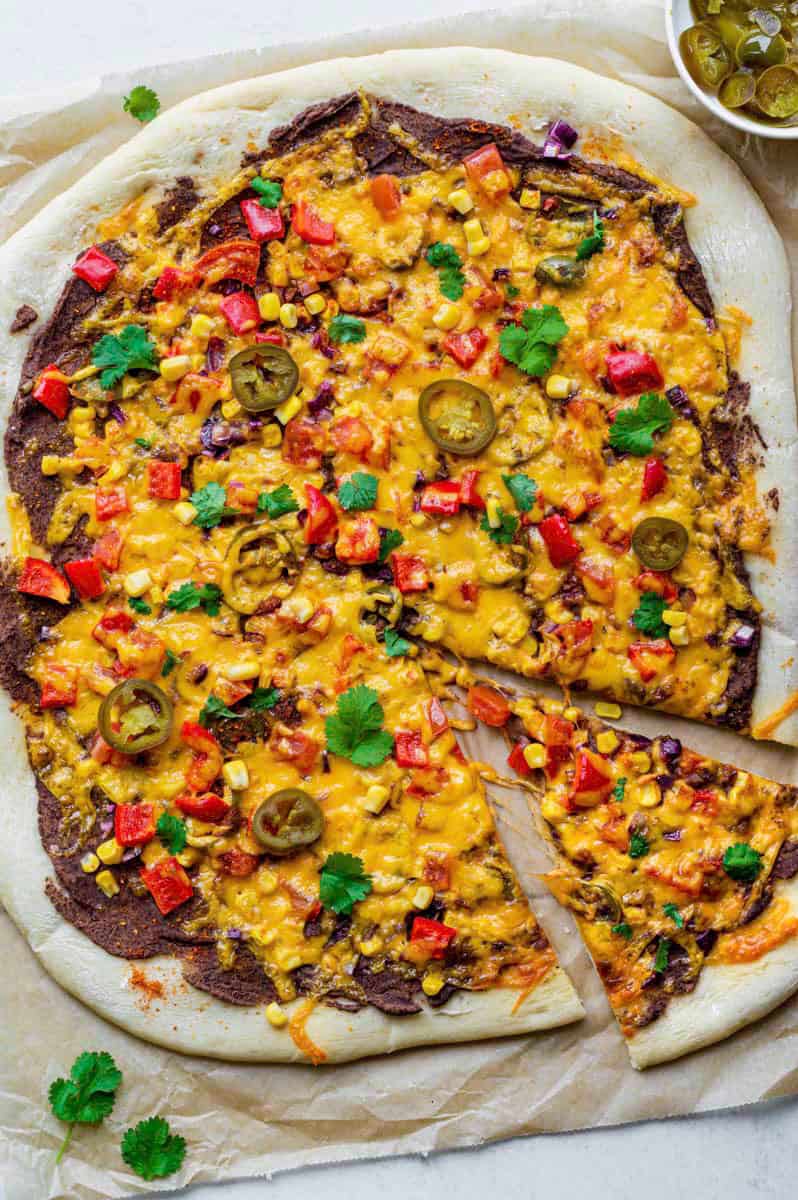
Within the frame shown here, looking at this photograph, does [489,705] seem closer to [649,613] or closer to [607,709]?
[607,709]

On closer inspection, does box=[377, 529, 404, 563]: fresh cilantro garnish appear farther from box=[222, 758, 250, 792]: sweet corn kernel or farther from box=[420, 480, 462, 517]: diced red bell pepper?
box=[222, 758, 250, 792]: sweet corn kernel

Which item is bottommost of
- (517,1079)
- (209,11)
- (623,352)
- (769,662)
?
(517,1079)

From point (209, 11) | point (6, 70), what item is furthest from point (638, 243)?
point (6, 70)

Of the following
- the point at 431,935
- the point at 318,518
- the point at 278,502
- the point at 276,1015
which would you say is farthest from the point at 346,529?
A: the point at 276,1015

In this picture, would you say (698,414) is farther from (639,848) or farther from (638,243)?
(639,848)

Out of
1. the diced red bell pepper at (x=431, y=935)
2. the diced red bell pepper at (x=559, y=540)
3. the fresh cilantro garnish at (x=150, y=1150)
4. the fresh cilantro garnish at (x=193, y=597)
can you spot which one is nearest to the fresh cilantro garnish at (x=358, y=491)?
the fresh cilantro garnish at (x=193, y=597)

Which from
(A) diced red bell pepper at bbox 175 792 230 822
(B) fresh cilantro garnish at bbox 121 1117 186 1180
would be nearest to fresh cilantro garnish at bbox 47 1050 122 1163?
(B) fresh cilantro garnish at bbox 121 1117 186 1180
